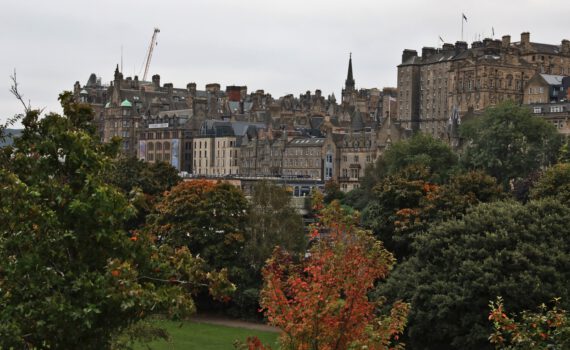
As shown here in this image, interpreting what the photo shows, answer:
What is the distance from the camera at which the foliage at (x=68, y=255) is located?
19.2 meters

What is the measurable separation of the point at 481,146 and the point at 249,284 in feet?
175

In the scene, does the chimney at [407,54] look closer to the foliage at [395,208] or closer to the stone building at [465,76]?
the stone building at [465,76]

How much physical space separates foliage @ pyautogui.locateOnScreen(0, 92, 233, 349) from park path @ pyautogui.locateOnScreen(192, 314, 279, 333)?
35.1 meters

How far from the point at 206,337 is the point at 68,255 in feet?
113

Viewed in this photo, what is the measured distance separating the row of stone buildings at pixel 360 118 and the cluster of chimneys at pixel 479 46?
15 centimetres

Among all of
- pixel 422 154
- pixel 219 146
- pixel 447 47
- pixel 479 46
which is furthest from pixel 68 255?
pixel 219 146

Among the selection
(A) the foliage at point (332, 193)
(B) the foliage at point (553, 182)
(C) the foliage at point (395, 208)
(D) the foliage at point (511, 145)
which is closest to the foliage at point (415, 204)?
(C) the foliage at point (395, 208)

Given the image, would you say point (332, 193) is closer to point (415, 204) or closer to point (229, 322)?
point (415, 204)

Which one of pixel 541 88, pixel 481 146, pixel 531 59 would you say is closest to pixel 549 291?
pixel 481 146

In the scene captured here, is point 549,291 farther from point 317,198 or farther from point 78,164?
point 78,164

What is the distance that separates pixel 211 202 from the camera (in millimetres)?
64250

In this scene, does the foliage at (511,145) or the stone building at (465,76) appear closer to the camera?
the foliage at (511,145)

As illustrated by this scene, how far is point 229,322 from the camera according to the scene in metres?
59.9

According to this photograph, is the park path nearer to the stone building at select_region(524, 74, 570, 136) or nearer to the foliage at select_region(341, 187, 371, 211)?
the foliage at select_region(341, 187, 371, 211)
